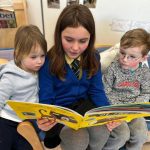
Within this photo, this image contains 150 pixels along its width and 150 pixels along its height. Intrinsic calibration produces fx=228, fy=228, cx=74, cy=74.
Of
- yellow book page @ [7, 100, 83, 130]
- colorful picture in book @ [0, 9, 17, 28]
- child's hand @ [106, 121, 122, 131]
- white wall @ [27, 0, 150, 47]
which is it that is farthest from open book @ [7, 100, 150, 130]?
colorful picture in book @ [0, 9, 17, 28]

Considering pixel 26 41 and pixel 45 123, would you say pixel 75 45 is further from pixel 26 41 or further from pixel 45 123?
pixel 45 123

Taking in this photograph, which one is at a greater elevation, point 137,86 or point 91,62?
point 91,62

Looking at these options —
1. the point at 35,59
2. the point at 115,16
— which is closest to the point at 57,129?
the point at 35,59

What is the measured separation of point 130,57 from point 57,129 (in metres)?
0.57

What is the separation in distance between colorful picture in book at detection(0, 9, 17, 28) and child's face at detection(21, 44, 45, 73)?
97 cm

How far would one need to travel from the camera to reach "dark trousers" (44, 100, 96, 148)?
Result: 3.58 feet

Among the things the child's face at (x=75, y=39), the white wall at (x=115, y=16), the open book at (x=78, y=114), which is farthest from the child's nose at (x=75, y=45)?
the white wall at (x=115, y=16)

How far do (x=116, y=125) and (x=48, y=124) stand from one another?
0.34 m

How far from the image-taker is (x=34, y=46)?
1021 millimetres

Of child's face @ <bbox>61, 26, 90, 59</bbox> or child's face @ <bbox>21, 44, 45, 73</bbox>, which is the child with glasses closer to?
child's face @ <bbox>61, 26, 90, 59</bbox>

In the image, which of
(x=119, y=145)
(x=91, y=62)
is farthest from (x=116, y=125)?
(x=91, y=62)

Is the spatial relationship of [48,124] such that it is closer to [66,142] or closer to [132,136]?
[66,142]

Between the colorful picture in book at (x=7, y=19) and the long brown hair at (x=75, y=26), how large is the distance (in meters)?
0.97

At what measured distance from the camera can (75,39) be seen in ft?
3.21
